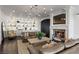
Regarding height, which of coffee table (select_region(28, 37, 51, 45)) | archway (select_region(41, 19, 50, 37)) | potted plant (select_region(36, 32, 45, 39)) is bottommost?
coffee table (select_region(28, 37, 51, 45))

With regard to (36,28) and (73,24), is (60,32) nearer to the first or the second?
(73,24)

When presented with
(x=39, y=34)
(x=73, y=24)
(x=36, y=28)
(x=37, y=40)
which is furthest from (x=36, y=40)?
(x=73, y=24)

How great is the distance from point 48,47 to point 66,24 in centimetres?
56

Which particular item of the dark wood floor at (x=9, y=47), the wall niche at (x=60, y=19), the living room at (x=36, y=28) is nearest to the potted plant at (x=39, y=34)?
the living room at (x=36, y=28)

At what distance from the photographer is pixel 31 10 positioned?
222 centimetres

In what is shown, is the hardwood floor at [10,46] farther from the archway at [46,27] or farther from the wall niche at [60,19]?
the wall niche at [60,19]

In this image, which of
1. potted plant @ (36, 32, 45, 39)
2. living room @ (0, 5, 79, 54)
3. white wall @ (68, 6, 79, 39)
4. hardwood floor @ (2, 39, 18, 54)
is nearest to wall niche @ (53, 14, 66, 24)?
living room @ (0, 5, 79, 54)

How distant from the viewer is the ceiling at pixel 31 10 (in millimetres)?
2215

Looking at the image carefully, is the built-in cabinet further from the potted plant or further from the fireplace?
the potted plant

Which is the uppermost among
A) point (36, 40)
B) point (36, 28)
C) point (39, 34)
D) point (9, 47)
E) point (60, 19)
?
point (60, 19)

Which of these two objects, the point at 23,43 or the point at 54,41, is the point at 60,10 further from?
the point at 23,43

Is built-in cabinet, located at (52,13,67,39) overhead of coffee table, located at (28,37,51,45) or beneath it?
overhead

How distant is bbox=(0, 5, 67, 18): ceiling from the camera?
221cm

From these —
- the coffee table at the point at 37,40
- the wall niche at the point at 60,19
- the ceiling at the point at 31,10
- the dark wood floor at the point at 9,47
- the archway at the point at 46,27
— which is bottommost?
the dark wood floor at the point at 9,47
